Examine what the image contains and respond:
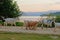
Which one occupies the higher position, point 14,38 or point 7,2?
point 7,2

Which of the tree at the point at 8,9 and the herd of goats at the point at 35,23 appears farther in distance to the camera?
the tree at the point at 8,9

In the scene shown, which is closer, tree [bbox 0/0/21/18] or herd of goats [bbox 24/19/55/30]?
herd of goats [bbox 24/19/55/30]

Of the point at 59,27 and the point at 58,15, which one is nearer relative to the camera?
the point at 59,27

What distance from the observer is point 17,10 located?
29266 millimetres

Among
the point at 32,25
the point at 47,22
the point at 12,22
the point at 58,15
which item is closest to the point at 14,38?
the point at 32,25

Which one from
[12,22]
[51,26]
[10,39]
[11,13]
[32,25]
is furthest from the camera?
[11,13]

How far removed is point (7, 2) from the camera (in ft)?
92.4

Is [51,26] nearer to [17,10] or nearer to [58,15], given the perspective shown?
[58,15]

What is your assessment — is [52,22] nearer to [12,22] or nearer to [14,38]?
[12,22]

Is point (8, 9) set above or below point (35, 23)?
above

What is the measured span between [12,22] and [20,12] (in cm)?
970

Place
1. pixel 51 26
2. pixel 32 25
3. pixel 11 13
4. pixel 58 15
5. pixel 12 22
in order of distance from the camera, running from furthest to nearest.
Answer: pixel 11 13
pixel 58 15
pixel 12 22
pixel 51 26
pixel 32 25

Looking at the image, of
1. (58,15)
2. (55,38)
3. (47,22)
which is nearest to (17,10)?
(58,15)

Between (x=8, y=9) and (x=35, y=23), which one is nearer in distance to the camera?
(x=35, y=23)
